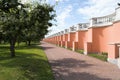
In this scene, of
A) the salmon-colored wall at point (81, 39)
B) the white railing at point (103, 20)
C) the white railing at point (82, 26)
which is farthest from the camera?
the salmon-colored wall at point (81, 39)

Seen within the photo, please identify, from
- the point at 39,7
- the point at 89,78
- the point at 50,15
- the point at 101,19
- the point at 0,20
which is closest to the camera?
the point at 89,78

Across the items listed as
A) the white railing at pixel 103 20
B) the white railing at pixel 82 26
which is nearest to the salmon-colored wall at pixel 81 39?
the white railing at pixel 82 26

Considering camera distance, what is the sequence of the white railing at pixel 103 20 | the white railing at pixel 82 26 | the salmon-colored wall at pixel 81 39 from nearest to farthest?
the white railing at pixel 103 20
the white railing at pixel 82 26
the salmon-colored wall at pixel 81 39

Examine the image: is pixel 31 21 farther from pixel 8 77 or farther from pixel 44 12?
pixel 8 77

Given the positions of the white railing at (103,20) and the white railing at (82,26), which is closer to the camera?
the white railing at (103,20)

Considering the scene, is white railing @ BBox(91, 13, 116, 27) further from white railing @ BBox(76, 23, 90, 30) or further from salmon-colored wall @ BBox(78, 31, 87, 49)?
salmon-colored wall @ BBox(78, 31, 87, 49)

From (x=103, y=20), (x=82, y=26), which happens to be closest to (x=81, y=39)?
(x=82, y=26)

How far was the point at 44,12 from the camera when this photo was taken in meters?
18.1

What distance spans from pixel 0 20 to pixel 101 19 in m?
11.4

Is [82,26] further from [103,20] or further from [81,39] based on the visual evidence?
[103,20]

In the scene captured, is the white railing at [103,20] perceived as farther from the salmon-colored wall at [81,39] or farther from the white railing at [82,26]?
the salmon-colored wall at [81,39]

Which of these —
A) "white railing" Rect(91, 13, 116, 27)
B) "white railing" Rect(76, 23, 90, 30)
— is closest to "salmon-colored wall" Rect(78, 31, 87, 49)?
"white railing" Rect(76, 23, 90, 30)

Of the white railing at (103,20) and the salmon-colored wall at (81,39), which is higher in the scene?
the white railing at (103,20)

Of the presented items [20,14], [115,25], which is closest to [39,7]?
[20,14]
